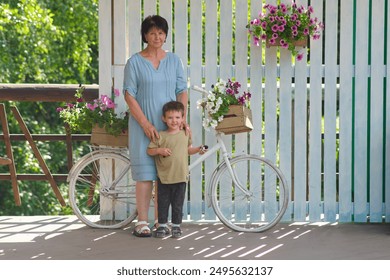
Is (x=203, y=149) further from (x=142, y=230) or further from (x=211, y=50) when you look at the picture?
(x=211, y=50)

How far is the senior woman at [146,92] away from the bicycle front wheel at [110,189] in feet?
1.22

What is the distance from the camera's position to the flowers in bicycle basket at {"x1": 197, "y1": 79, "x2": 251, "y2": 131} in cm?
787

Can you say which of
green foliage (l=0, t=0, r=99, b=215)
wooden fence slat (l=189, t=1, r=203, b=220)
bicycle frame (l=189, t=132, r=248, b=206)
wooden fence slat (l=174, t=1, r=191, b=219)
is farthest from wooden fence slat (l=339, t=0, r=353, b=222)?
green foliage (l=0, t=0, r=99, b=215)

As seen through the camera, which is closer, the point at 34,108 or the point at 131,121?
the point at 131,121

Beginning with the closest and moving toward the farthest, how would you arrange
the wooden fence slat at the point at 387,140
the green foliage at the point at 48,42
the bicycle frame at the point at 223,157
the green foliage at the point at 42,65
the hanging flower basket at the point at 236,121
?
the hanging flower basket at the point at 236,121, the bicycle frame at the point at 223,157, the wooden fence slat at the point at 387,140, the green foliage at the point at 48,42, the green foliage at the point at 42,65

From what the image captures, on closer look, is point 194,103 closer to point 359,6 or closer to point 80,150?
point 359,6

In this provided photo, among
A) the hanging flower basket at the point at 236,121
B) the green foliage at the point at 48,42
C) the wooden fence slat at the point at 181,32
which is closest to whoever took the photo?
the hanging flower basket at the point at 236,121

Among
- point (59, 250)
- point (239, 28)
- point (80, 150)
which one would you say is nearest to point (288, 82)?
point (239, 28)

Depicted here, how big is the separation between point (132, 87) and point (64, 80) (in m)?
10.6

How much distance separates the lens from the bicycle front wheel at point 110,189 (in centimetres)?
813

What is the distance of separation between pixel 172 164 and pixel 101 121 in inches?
29.7

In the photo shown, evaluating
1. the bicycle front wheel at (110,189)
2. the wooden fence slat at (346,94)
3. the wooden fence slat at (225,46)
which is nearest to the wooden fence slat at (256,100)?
the wooden fence slat at (225,46)

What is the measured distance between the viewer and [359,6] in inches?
326

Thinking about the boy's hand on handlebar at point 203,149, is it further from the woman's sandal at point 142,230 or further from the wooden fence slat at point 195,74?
the woman's sandal at point 142,230
